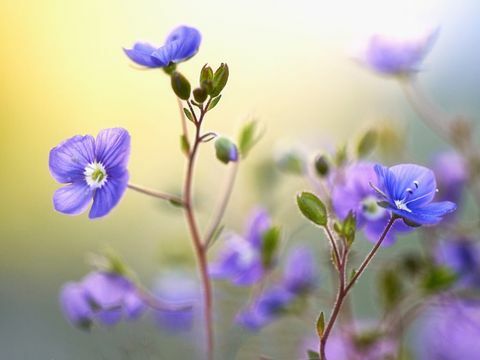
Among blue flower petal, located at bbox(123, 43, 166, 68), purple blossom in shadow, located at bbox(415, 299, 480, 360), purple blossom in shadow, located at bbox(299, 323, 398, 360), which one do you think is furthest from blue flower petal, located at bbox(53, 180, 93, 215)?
purple blossom in shadow, located at bbox(415, 299, 480, 360)

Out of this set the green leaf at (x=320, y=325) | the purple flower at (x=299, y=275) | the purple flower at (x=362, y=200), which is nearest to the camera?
the green leaf at (x=320, y=325)

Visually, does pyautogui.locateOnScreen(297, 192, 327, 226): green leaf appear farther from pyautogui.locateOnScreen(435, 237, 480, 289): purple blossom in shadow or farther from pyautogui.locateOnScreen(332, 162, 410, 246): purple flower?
pyautogui.locateOnScreen(435, 237, 480, 289): purple blossom in shadow

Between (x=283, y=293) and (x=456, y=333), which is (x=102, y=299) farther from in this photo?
(x=456, y=333)

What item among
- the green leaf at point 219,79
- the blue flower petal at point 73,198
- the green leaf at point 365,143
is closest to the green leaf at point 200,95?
the green leaf at point 219,79

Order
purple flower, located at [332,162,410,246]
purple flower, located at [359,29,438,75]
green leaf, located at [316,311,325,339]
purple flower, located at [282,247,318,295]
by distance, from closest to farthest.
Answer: green leaf, located at [316,311,325,339] → purple flower, located at [332,162,410,246] → purple flower, located at [282,247,318,295] → purple flower, located at [359,29,438,75]

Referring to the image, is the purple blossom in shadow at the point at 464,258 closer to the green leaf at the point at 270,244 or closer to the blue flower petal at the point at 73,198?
the green leaf at the point at 270,244

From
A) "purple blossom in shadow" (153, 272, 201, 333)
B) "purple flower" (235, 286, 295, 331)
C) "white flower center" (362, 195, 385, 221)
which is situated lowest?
"purple blossom in shadow" (153, 272, 201, 333)
